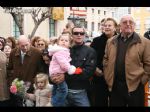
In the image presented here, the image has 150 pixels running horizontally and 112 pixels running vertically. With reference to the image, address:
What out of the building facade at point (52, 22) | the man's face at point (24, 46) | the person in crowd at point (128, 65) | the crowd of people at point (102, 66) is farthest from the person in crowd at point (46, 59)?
the building facade at point (52, 22)

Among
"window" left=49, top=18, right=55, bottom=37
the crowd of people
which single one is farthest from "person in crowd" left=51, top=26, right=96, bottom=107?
"window" left=49, top=18, right=55, bottom=37

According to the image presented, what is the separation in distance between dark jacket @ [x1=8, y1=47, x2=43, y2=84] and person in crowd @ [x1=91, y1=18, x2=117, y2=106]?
0.93 meters

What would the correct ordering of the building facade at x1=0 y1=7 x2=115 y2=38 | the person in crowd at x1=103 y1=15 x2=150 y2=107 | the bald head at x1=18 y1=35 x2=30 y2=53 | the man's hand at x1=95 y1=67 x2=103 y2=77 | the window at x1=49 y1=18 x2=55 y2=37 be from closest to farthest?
the person in crowd at x1=103 y1=15 x2=150 y2=107
the man's hand at x1=95 y1=67 x2=103 y2=77
the bald head at x1=18 y1=35 x2=30 y2=53
the building facade at x1=0 y1=7 x2=115 y2=38
the window at x1=49 y1=18 x2=55 y2=37

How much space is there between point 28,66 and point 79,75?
1161 millimetres

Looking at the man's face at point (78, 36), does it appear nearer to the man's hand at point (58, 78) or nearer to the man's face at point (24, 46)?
the man's hand at point (58, 78)

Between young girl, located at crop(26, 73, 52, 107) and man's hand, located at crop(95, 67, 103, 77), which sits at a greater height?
man's hand, located at crop(95, 67, 103, 77)

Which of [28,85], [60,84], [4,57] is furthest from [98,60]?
[4,57]

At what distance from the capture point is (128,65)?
5164 mm

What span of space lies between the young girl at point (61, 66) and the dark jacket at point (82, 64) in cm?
8

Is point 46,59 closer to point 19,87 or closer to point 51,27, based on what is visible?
point 19,87

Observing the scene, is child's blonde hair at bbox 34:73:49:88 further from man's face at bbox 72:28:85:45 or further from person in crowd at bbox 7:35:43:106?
man's face at bbox 72:28:85:45

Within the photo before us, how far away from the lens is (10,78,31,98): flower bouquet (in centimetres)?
590

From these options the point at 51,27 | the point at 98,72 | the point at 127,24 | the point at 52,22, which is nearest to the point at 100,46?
the point at 98,72

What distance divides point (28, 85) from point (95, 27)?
42216mm
